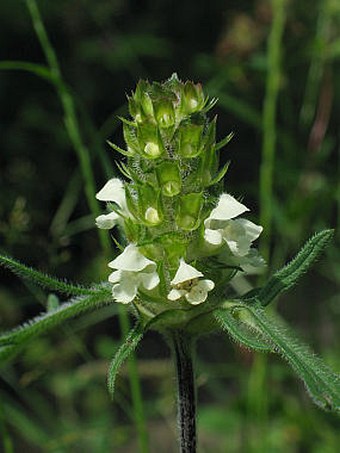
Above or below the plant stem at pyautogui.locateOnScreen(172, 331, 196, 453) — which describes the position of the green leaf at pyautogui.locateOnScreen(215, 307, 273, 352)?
above

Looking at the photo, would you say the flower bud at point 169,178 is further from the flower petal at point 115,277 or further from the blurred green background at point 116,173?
the blurred green background at point 116,173

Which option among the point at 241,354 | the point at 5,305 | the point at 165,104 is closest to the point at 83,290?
the point at 165,104

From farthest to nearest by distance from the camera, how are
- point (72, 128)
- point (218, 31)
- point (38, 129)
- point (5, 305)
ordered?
point (218, 31), point (38, 129), point (5, 305), point (72, 128)

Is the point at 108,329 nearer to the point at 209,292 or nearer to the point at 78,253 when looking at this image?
the point at 78,253

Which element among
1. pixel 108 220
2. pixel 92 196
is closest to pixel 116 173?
pixel 92 196

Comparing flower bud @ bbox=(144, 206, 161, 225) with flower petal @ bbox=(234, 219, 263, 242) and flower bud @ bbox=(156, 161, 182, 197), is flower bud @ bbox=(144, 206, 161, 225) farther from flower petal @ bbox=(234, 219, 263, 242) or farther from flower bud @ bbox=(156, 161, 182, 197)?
flower petal @ bbox=(234, 219, 263, 242)

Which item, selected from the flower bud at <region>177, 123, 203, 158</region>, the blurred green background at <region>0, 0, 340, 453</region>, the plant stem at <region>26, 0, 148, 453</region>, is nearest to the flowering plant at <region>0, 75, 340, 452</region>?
the flower bud at <region>177, 123, 203, 158</region>
